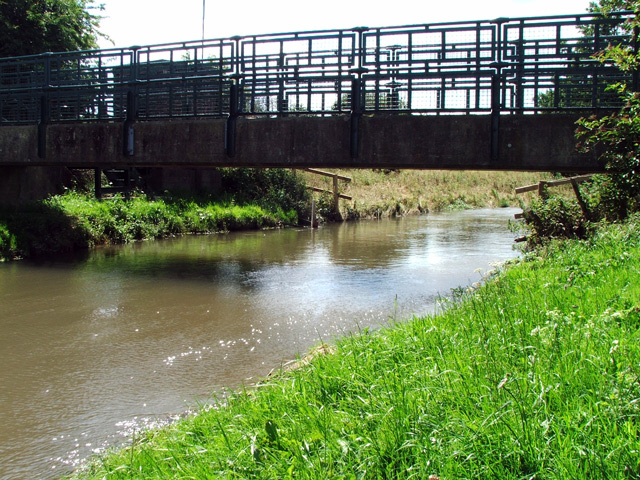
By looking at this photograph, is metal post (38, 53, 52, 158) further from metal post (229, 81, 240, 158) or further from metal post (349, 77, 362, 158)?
metal post (349, 77, 362, 158)

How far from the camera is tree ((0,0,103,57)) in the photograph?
90.8ft

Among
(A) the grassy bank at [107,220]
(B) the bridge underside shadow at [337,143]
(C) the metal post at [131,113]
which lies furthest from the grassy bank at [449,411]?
(A) the grassy bank at [107,220]

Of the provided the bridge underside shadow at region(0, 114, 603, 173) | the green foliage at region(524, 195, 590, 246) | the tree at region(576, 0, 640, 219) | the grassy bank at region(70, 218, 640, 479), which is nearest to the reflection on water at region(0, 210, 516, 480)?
the grassy bank at region(70, 218, 640, 479)

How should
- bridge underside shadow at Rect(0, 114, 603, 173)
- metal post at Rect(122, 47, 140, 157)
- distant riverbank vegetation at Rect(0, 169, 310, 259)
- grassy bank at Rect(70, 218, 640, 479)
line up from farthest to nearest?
distant riverbank vegetation at Rect(0, 169, 310, 259)
metal post at Rect(122, 47, 140, 157)
bridge underside shadow at Rect(0, 114, 603, 173)
grassy bank at Rect(70, 218, 640, 479)

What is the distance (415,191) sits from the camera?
4225 cm

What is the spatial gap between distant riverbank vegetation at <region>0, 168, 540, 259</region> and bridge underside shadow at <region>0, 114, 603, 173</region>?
7.36ft

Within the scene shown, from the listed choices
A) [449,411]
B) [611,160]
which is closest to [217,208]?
[611,160]

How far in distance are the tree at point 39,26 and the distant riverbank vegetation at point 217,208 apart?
7027 millimetres

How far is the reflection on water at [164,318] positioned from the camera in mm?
6438

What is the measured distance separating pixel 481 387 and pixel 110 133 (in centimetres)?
1480

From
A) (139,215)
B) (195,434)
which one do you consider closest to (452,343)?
(195,434)

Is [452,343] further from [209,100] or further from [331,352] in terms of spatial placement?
[209,100]

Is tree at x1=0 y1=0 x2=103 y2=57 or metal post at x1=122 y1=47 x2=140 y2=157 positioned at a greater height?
tree at x1=0 y1=0 x2=103 y2=57

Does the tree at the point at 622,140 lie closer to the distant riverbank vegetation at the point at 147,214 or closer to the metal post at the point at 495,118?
the metal post at the point at 495,118
